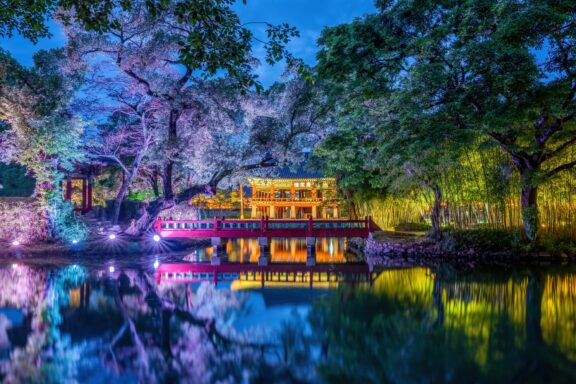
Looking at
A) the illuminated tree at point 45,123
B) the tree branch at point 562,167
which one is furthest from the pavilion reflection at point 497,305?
the illuminated tree at point 45,123

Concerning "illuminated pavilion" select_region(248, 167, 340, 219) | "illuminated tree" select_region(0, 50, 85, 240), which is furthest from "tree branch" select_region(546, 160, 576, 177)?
"illuminated tree" select_region(0, 50, 85, 240)

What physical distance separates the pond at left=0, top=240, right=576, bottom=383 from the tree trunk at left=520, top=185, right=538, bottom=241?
8.14 feet

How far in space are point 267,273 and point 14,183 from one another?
17.8 m

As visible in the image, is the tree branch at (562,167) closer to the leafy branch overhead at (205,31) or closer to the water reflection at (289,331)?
the water reflection at (289,331)

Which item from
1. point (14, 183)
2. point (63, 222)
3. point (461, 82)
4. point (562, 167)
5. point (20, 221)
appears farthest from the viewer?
point (14, 183)

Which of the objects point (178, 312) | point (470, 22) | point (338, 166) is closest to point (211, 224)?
point (338, 166)

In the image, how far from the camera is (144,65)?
10055 mm

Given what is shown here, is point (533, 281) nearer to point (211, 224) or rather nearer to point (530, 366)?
point (530, 366)

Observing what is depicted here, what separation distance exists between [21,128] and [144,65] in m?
4.04

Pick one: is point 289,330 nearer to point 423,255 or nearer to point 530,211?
point 423,255

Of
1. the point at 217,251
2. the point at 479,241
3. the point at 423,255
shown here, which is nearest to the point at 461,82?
the point at 479,241

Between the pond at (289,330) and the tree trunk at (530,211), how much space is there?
2.48m

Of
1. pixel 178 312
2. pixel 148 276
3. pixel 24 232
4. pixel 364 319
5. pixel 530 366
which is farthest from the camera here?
pixel 24 232

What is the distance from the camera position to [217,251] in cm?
1200
